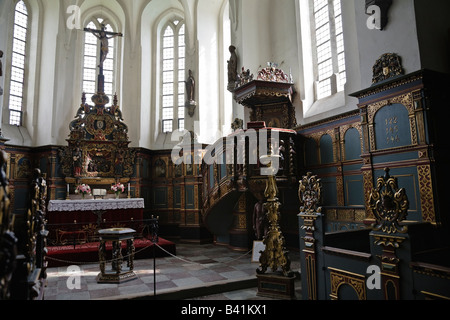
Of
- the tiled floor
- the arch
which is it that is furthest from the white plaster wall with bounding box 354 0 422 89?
the tiled floor

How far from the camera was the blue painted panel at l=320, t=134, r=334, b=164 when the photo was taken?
27.2 ft

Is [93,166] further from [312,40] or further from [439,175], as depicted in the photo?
[439,175]

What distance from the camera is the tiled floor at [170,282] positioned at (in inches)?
212

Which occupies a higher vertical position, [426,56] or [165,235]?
[426,56]

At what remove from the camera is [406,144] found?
223 inches

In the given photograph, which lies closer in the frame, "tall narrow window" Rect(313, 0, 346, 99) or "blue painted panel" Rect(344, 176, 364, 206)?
"blue painted panel" Rect(344, 176, 364, 206)

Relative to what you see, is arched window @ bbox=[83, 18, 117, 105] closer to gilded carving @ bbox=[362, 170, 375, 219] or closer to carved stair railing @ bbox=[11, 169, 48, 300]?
carved stair railing @ bbox=[11, 169, 48, 300]

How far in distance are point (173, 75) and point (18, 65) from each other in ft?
20.3

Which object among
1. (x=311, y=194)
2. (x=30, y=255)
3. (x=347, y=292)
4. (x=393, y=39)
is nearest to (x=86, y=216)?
(x=30, y=255)

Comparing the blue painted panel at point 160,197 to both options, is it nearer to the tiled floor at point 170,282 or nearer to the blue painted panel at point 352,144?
the tiled floor at point 170,282

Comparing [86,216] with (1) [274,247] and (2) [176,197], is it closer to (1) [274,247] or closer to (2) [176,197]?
(2) [176,197]

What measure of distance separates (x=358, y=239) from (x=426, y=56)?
11.6ft

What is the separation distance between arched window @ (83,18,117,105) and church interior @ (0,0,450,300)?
66mm

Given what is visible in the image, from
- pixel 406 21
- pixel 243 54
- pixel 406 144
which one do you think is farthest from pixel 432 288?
pixel 243 54
